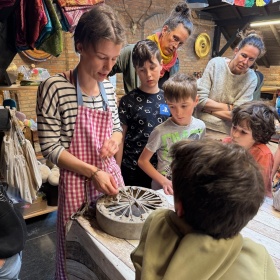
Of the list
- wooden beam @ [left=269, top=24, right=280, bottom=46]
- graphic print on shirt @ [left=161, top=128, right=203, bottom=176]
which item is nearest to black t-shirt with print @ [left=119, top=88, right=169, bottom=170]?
graphic print on shirt @ [left=161, top=128, right=203, bottom=176]

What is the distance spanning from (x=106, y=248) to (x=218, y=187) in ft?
1.68

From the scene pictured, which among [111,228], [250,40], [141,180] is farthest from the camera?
[250,40]

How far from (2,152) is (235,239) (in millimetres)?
2016

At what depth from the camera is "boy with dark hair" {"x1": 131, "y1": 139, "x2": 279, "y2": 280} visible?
57cm

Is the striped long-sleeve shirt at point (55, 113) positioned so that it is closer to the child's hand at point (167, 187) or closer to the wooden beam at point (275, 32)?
the child's hand at point (167, 187)

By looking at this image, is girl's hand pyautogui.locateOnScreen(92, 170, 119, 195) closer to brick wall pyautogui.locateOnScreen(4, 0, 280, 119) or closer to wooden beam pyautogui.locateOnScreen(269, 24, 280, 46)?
brick wall pyautogui.locateOnScreen(4, 0, 280, 119)

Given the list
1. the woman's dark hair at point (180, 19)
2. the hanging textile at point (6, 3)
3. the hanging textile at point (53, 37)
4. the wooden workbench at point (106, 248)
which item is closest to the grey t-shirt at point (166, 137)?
the wooden workbench at point (106, 248)

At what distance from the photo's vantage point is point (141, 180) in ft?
5.52

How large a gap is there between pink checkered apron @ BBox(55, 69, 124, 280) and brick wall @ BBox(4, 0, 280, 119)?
139 inches

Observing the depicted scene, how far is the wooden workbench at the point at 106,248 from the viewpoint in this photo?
2.74 feet

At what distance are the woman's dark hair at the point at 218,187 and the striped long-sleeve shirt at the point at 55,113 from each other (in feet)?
2.09

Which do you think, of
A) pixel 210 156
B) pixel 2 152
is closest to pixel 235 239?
pixel 210 156

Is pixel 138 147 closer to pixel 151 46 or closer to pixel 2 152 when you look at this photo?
pixel 151 46

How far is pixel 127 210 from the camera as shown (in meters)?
1.00
